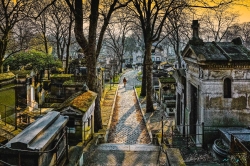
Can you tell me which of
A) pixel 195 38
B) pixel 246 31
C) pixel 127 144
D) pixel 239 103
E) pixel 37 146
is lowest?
pixel 127 144

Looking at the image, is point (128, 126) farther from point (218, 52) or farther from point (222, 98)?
point (218, 52)

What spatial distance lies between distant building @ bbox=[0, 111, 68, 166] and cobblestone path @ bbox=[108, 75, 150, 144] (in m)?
6.82

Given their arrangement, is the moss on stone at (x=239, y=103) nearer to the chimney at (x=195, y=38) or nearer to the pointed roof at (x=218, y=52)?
the pointed roof at (x=218, y=52)

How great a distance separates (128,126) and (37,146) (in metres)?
10.6

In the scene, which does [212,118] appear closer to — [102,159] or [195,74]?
[195,74]

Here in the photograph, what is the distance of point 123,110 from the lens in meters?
19.2

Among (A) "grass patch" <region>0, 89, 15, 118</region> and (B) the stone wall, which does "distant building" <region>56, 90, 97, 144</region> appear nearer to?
(B) the stone wall

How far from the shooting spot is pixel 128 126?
14.7 meters

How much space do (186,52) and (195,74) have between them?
4.34ft

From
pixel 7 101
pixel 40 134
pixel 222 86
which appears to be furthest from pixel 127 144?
pixel 7 101

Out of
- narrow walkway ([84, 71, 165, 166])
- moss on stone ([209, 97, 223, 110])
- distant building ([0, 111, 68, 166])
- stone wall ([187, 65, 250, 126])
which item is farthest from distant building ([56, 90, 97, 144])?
moss on stone ([209, 97, 223, 110])

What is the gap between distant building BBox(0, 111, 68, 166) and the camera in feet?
13.8

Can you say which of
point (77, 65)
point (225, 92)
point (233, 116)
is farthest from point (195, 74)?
point (77, 65)

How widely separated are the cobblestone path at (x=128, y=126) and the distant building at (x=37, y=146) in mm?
6815
